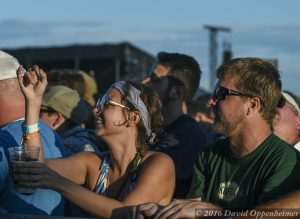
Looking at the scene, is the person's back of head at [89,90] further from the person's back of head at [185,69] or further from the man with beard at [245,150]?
the man with beard at [245,150]

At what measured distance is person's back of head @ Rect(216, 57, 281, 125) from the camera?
445 cm

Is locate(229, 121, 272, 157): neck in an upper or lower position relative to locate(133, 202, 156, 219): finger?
upper

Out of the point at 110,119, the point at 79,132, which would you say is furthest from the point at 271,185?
the point at 79,132

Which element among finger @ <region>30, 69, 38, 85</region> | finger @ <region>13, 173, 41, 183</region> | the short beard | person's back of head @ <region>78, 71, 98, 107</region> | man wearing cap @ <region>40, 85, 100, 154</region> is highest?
finger @ <region>30, 69, 38, 85</region>

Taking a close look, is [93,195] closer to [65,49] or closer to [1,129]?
[1,129]

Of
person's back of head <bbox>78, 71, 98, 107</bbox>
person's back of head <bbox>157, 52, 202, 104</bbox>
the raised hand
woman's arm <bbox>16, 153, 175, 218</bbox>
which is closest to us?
woman's arm <bbox>16, 153, 175, 218</bbox>

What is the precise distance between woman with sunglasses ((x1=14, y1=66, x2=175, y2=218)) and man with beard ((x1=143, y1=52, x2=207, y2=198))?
2.48 feet

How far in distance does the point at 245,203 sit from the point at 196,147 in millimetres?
1764

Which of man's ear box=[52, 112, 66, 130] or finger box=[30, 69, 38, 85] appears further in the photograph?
man's ear box=[52, 112, 66, 130]

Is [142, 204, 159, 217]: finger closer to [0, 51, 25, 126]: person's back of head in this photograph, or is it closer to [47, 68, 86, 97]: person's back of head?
[0, 51, 25, 126]: person's back of head

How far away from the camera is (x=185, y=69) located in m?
6.51

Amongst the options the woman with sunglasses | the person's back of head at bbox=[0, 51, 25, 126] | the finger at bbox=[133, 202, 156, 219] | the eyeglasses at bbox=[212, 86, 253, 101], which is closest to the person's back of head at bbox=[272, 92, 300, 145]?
the woman with sunglasses

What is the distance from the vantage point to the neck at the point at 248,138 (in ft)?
14.2

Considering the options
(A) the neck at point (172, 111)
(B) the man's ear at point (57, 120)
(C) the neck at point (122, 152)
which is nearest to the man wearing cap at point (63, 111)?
(B) the man's ear at point (57, 120)
